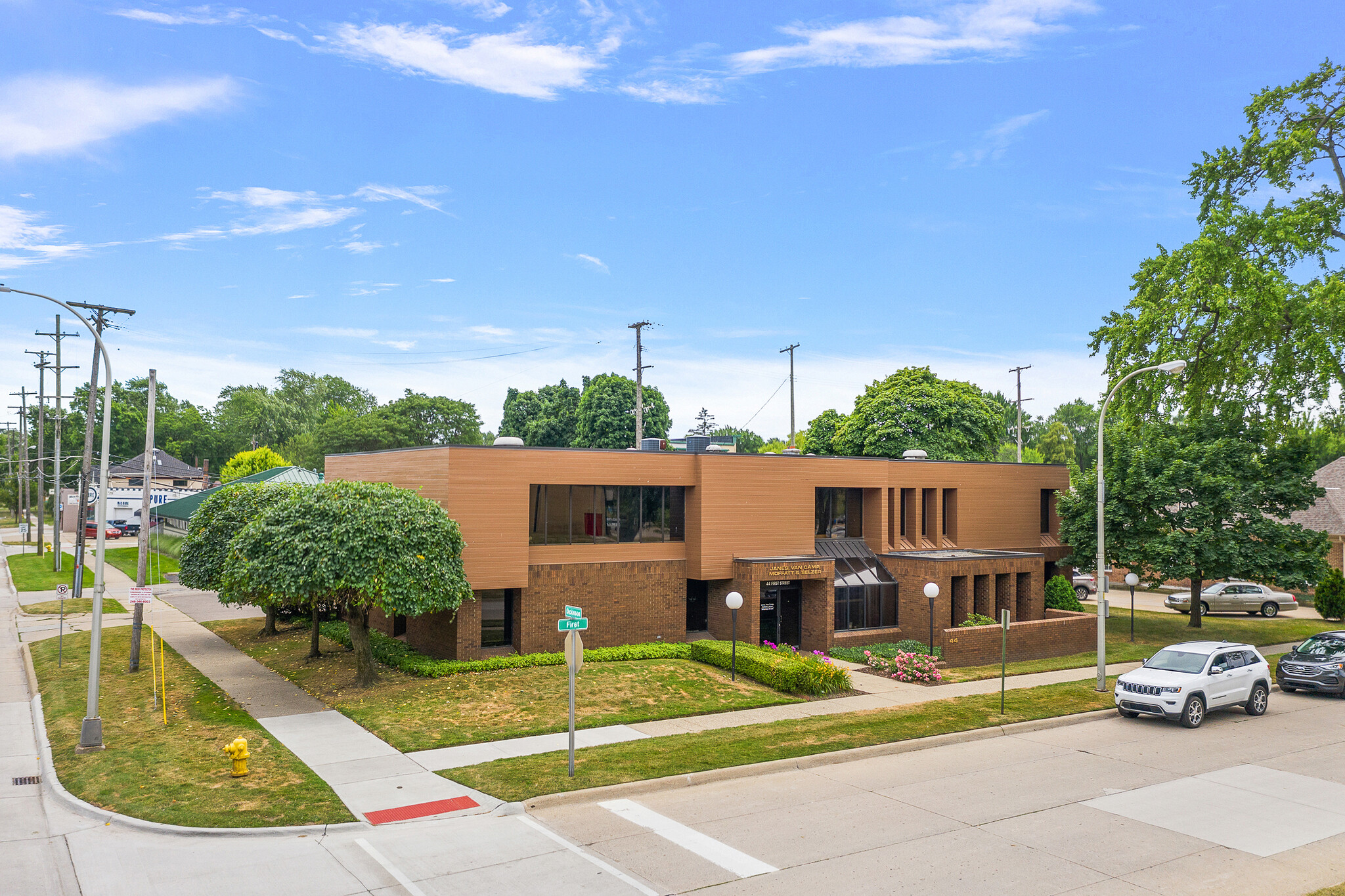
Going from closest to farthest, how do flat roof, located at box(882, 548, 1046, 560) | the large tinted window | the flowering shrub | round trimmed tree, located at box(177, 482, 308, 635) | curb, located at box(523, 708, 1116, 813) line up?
curb, located at box(523, 708, 1116, 813) < the flowering shrub < the large tinted window < round trimmed tree, located at box(177, 482, 308, 635) < flat roof, located at box(882, 548, 1046, 560)

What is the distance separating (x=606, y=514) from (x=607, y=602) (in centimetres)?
264

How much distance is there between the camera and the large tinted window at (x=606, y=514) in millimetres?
25906

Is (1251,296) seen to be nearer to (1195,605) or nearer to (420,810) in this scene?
(1195,605)

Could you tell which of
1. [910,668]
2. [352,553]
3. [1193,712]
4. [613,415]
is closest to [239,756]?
[352,553]

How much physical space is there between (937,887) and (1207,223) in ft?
96.2

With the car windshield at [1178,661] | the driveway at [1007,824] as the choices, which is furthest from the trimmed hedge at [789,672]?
the car windshield at [1178,661]

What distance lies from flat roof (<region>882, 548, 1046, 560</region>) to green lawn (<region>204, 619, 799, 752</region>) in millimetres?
9042

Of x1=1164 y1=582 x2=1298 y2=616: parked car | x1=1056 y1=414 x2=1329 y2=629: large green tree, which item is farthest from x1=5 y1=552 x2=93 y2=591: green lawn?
x1=1164 y1=582 x2=1298 y2=616: parked car

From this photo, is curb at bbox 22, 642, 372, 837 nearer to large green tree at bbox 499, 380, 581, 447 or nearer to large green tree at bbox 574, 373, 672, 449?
large green tree at bbox 574, 373, 672, 449

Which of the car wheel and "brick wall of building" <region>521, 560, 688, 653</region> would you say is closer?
the car wheel

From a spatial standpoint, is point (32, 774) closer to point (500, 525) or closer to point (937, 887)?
point (500, 525)

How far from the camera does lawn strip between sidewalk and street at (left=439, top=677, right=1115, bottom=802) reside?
48.4 ft

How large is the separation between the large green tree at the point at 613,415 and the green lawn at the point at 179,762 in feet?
158

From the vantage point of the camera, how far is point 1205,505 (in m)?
31.0
